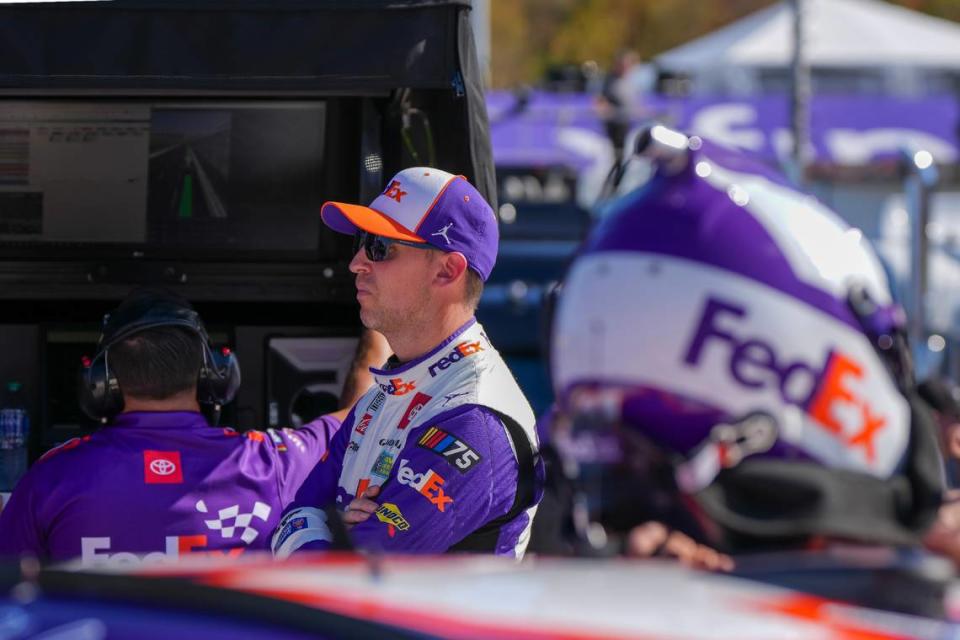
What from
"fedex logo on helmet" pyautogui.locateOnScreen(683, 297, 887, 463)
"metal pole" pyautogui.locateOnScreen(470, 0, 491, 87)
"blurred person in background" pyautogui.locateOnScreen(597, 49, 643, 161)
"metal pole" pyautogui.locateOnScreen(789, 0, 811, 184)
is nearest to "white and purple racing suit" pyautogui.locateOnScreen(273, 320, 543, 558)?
"metal pole" pyautogui.locateOnScreen(470, 0, 491, 87)

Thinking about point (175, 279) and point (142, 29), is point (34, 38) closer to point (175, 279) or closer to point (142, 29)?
point (142, 29)

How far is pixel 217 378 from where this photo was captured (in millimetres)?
3318

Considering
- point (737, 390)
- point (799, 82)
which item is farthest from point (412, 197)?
point (799, 82)

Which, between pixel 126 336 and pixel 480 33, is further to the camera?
pixel 480 33

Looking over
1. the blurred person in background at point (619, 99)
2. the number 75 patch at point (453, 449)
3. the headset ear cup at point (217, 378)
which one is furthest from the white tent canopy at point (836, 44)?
the number 75 patch at point (453, 449)

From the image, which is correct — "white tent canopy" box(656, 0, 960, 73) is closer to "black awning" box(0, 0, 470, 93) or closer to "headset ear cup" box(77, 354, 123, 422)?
"black awning" box(0, 0, 470, 93)

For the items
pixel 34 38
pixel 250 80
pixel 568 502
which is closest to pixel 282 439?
pixel 250 80

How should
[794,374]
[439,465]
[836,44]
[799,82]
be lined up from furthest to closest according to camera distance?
1. [836,44]
2. [799,82]
3. [439,465]
4. [794,374]

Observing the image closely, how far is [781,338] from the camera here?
5.72ft

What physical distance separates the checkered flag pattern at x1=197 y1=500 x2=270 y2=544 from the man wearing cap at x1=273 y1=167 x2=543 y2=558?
0.15 m

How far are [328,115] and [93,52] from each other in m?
1.00

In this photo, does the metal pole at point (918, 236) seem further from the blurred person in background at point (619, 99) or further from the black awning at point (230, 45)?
the blurred person in background at point (619, 99)

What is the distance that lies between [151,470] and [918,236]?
4.43m

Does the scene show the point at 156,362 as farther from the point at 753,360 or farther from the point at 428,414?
the point at 753,360
